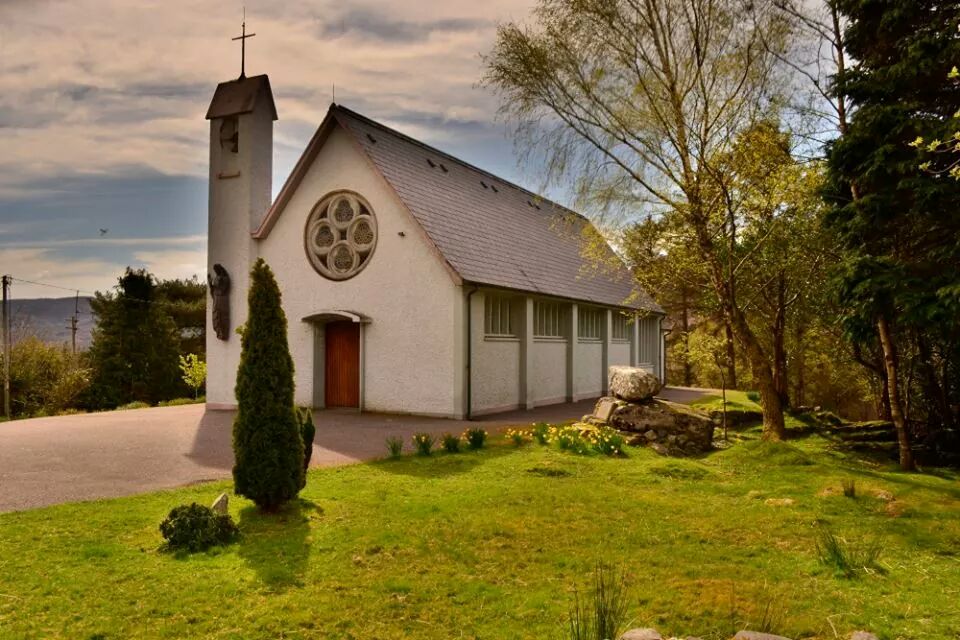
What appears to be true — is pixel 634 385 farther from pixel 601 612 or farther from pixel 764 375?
pixel 601 612

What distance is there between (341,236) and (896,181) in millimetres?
14216

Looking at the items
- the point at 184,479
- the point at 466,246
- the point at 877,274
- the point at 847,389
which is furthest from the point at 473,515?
the point at 847,389

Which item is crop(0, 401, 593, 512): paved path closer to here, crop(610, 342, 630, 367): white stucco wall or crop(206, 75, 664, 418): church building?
crop(206, 75, 664, 418): church building

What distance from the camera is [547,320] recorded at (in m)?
22.7

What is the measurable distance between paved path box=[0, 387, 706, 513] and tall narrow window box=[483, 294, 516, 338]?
2496 millimetres

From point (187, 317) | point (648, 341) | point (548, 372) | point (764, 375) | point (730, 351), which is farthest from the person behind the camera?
point (187, 317)

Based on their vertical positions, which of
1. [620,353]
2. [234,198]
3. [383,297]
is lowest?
[620,353]

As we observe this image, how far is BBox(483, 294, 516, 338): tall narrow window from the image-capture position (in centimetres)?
1953

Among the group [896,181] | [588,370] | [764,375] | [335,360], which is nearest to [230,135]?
[335,360]

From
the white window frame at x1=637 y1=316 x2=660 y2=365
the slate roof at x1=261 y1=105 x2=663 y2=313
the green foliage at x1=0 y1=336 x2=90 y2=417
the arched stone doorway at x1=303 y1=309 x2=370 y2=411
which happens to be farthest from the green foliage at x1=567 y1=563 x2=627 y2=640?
the green foliage at x1=0 y1=336 x2=90 y2=417

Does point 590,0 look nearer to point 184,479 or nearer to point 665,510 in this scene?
point 665,510

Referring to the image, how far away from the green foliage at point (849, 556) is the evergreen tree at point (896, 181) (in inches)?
172

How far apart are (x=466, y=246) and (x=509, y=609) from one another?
14958mm

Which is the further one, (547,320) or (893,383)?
(547,320)
